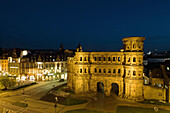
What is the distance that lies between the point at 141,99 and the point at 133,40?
19845 mm

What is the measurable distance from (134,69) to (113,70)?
7.63 metres

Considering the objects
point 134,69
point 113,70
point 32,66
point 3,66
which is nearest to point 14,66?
point 32,66

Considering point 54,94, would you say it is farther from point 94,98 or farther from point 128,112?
point 128,112

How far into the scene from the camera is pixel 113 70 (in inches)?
1924

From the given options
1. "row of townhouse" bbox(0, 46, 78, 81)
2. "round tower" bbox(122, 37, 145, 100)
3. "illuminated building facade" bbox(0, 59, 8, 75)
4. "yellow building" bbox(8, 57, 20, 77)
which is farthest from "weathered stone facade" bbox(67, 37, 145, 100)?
"illuminated building facade" bbox(0, 59, 8, 75)

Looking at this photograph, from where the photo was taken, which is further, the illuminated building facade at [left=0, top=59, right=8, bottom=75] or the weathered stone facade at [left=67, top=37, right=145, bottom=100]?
the illuminated building facade at [left=0, top=59, right=8, bottom=75]

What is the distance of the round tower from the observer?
145 feet

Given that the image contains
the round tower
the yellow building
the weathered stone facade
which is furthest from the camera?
the yellow building

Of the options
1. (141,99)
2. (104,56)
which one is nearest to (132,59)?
(104,56)

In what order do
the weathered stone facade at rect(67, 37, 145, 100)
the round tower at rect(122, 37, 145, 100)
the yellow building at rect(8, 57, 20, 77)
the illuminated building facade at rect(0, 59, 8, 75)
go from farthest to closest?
the illuminated building facade at rect(0, 59, 8, 75) < the yellow building at rect(8, 57, 20, 77) < the weathered stone facade at rect(67, 37, 145, 100) < the round tower at rect(122, 37, 145, 100)

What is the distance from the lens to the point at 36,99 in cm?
4662

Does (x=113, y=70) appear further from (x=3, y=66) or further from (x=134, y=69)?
(x=3, y=66)

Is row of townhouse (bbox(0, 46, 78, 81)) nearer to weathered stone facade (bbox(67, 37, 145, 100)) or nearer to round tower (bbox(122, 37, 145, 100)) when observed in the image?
weathered stone facade (bbox(67, 37, 145, 100))

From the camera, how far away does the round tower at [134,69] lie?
44094mm
